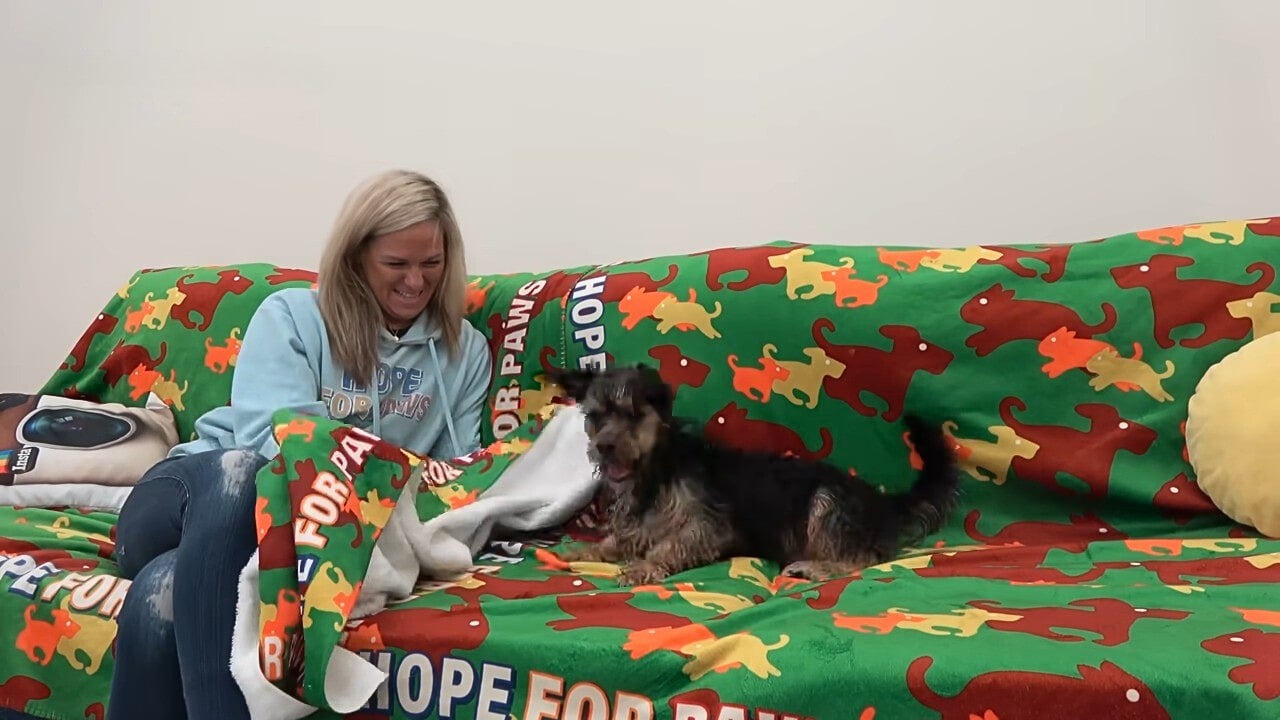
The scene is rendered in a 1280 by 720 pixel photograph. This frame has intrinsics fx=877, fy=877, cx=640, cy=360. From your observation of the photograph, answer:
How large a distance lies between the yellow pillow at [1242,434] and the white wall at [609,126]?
70 centimetres

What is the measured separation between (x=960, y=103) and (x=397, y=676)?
1.90m

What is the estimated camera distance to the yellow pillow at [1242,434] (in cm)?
152

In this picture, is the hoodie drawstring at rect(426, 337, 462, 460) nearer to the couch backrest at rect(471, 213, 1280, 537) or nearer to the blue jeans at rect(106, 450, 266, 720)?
the couch backrest at rect(471, 213, 1280, 537)

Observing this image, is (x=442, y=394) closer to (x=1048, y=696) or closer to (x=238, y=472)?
(x=238, y=472)

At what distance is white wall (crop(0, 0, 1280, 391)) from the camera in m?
2.16

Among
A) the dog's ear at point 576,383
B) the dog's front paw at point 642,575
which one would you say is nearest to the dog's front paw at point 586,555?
the dog's front paw at point 642,575

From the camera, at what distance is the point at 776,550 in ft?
5.56

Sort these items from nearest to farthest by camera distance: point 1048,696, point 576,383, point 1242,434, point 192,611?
point 1048,696, point 192,611, point 1242,434, point 576,383

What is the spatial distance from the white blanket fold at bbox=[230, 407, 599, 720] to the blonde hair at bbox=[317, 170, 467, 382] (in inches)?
16.3

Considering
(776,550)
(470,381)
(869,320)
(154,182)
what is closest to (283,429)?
(470,381)

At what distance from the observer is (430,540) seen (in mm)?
1567

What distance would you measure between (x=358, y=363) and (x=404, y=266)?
234mm

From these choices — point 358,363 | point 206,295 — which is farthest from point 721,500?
point 206,295

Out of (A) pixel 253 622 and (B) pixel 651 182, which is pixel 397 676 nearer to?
(A) pixel 253 622
